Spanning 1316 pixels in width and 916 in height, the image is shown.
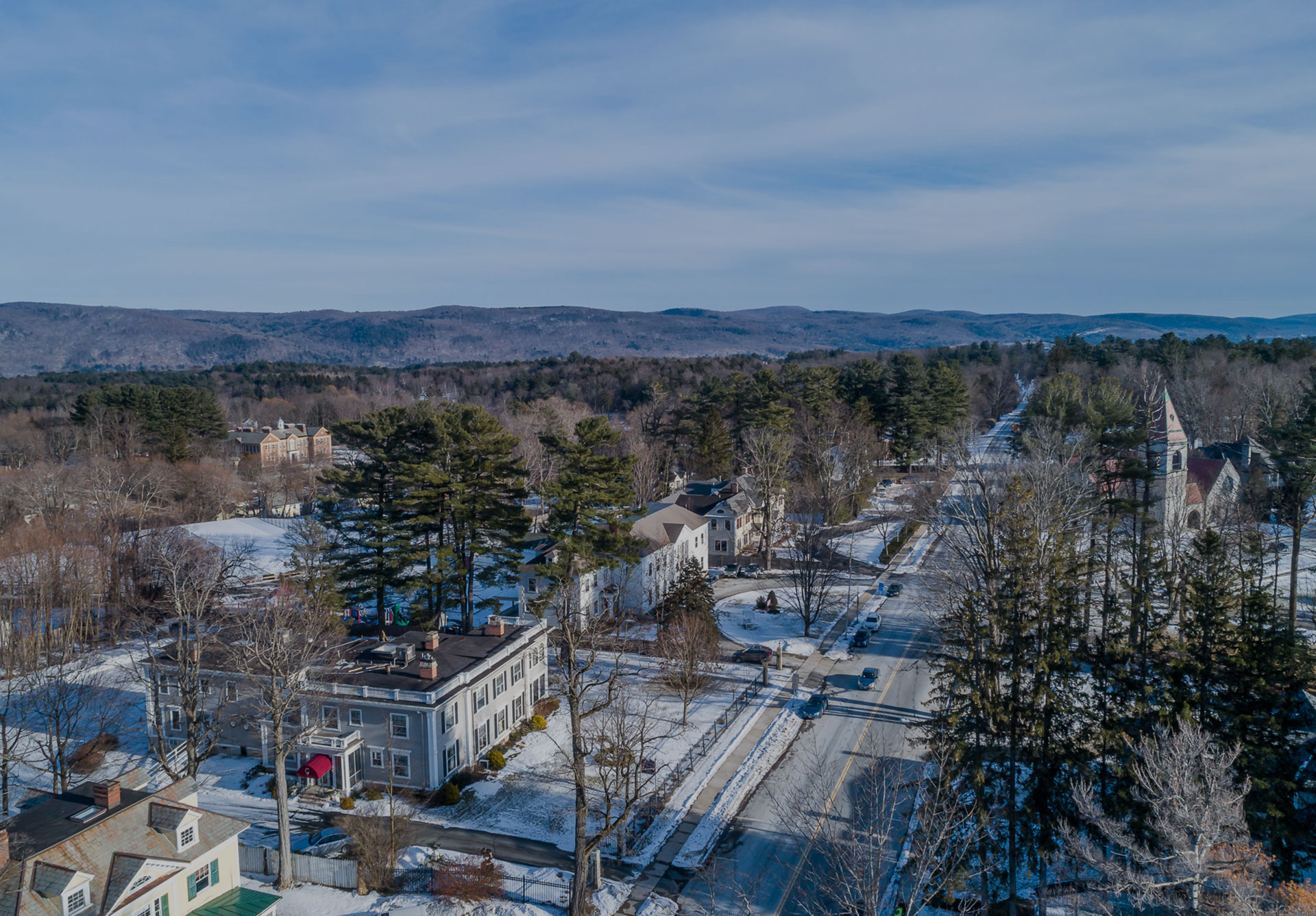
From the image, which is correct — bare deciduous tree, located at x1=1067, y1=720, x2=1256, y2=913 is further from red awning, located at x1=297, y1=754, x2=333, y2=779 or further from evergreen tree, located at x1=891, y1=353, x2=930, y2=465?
evergreen tree, located at x1=891, y1=353, x2=930, y2=465

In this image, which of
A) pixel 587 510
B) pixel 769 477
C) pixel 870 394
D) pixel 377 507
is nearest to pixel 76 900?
pixel 377 507

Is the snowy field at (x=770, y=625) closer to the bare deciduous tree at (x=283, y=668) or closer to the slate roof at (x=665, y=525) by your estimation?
the slate roof at (x=665, y=525)

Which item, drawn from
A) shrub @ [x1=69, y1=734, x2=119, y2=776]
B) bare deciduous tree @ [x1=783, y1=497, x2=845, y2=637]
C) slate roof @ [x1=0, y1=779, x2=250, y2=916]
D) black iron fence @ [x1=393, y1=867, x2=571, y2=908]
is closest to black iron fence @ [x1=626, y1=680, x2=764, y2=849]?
black iron fence @ [x1=393, y1=867, x2=571, y2=908]

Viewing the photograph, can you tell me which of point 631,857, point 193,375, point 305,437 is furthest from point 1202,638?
point 193,375

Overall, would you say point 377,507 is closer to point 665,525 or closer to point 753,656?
point 665,525

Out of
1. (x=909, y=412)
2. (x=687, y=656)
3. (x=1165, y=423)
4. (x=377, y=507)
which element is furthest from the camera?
(x=909, y=412)

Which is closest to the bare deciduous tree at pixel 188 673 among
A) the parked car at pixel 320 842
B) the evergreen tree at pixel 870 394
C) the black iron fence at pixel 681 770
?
the parked car at pixel 320 842
